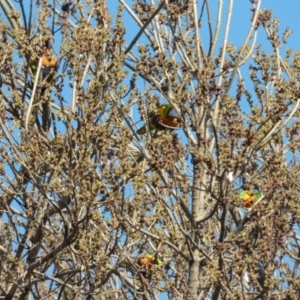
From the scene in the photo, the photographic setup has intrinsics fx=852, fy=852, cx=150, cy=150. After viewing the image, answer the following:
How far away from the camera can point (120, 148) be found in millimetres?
5996

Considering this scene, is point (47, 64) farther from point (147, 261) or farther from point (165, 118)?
point (147, 261)

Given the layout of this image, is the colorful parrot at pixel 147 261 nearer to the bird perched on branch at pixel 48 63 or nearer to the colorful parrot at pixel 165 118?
the colorful parrot at pixel 165 118

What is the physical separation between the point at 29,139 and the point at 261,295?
2.06m

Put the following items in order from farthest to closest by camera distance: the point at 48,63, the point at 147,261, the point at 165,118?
the point at 165,118 → the point at 48,63 → the point at 147,261

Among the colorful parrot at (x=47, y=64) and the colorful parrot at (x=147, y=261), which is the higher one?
the colorful parrot at (x=47, y=64)

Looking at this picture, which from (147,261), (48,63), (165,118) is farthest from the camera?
(165,118)

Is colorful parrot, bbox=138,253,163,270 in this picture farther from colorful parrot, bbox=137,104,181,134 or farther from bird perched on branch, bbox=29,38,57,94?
bird perched on branch, bbox=29,38,57,94

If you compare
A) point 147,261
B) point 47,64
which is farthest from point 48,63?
point 147,261

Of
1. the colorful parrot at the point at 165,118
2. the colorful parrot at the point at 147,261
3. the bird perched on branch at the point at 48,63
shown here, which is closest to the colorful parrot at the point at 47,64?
the bird perched on branch at the point at 48,63

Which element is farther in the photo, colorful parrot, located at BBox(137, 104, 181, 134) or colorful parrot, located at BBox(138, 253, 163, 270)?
colorful parrot, located at BBox(137, 104, 181, 134)

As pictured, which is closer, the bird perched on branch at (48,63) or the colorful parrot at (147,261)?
the colorful parrot at (147,261)

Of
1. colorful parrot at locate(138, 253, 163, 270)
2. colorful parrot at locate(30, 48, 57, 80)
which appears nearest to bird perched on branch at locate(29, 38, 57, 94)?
colorful parrot at locate(30, 48, 57, 80)

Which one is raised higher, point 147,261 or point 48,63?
point 48,63

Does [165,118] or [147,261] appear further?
[165,118]
